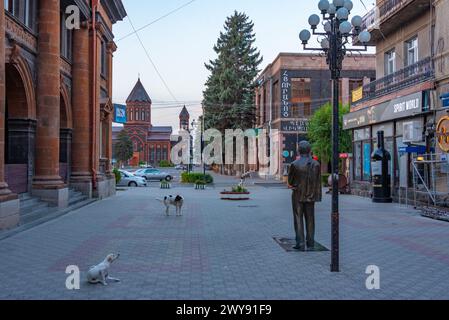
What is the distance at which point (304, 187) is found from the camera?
28.4 ft

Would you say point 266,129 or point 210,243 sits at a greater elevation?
point 266,129

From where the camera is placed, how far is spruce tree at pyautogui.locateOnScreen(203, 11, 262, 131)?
170 feet

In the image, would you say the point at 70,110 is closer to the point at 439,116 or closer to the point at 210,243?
the point at 210,243

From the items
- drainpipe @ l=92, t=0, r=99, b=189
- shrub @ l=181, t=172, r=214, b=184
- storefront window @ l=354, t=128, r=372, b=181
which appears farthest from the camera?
shrub @ l=181, t=172, r=214, b=184

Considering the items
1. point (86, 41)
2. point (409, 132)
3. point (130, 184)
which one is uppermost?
point (86, 41)

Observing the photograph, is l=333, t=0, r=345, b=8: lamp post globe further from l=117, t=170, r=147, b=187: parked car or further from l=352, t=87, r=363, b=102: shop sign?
l=117, t=170, r=147, b=187: parked car

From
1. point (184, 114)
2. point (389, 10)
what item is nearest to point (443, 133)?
point (389, 10)

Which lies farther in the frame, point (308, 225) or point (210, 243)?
point (210, 243)

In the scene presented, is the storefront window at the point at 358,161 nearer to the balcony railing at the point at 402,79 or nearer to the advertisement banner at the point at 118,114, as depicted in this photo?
the balcony railing at the point at 402,79

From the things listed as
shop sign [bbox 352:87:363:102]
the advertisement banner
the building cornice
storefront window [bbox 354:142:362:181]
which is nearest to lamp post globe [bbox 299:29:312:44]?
shop sign [bbox 352:87:363:102]

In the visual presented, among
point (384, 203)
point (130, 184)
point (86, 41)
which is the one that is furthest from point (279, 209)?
point (130, 184)

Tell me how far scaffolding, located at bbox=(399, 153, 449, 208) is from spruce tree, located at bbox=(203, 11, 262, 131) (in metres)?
34.3

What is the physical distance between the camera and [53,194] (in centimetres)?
1533

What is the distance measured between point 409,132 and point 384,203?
333cm
